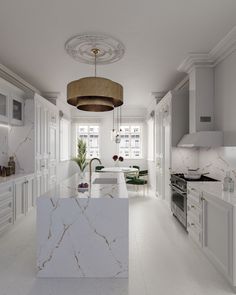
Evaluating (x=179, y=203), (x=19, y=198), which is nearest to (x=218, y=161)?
(x=179, y=203)

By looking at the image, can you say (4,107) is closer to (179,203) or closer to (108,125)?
(179,203)

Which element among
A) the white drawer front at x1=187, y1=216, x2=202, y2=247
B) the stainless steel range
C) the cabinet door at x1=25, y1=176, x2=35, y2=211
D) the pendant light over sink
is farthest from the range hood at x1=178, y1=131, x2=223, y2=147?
the cabinet door at x1=25, y1=176, x2=35, y2=211

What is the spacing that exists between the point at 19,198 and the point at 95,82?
263 cm

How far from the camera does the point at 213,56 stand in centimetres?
367

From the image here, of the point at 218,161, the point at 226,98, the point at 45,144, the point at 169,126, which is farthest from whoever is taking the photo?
the point at 45,144

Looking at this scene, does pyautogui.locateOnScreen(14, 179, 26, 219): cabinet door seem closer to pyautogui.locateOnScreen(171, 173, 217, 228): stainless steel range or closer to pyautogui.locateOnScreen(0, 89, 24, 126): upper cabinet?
pyautogui.locateOnScreen(0, 89, 24, 126): upper cabinet

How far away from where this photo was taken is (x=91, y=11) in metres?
2.58

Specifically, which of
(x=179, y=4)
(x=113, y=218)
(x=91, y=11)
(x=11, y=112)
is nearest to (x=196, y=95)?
(x=179, y=4)

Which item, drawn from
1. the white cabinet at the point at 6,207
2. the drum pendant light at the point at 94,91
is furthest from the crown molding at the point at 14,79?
the drum pendant light at the point at 94,91

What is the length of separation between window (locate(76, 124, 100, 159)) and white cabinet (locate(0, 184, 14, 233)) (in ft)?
16.3

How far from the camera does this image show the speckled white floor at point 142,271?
7.24 ft

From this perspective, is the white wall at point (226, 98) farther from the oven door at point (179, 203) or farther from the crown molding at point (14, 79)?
the crown molding at point (14, 79)

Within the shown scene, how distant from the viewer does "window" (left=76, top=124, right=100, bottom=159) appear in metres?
8.63

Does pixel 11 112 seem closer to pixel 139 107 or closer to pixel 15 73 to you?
pixel 15 73
